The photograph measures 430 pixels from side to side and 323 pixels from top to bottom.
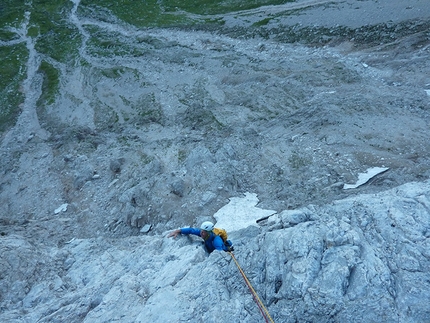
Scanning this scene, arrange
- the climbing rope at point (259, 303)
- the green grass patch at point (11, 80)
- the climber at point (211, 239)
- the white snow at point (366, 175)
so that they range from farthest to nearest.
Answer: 1. the green grass patch at point (11, 80)
2. the white snow at point (366, 175)
3. the climber at point (211, 239)
4. the climbing rope at point (259, 303)

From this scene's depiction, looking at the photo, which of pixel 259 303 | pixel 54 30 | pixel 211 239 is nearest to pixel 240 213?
pixel 211 239

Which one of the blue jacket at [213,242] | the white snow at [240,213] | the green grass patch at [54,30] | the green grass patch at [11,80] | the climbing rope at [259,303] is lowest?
the white snow at [240,213]

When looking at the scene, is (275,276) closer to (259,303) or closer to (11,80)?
(259,303)

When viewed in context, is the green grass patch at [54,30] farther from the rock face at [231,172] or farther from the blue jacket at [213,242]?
the blue jacket at [213,242]

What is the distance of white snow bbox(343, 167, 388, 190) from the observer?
16.5 m

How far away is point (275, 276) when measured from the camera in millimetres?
10625

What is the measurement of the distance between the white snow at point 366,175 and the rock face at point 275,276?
367cm

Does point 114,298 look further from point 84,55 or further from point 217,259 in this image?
point 84,55

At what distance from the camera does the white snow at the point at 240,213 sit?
1552cm

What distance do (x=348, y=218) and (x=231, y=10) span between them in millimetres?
49546

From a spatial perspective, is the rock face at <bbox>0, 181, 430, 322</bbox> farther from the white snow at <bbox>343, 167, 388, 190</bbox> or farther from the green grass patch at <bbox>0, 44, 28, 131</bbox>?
the green grass patch at <bbox>0, 44, 28, 131</bbox>

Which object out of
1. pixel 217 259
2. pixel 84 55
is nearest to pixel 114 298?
pixel 217 259

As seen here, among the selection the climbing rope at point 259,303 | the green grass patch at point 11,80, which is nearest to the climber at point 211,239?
the climbing rope at point 259,303

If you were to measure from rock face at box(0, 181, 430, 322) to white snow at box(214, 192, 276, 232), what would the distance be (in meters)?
1.80
